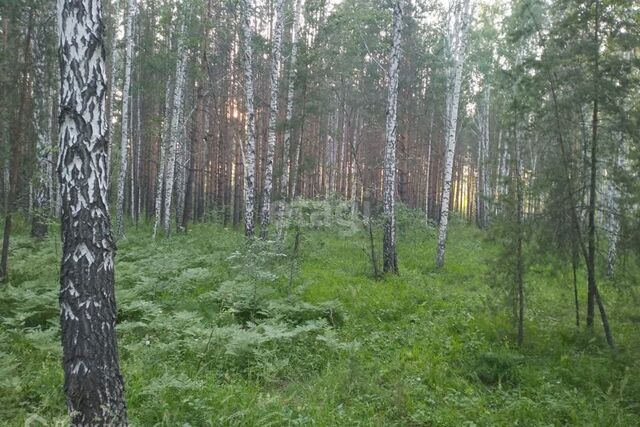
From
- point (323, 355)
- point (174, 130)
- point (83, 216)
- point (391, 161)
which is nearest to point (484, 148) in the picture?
point (391, 161)

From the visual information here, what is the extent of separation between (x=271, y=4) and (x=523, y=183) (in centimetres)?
2351

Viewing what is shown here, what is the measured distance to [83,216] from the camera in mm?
3885

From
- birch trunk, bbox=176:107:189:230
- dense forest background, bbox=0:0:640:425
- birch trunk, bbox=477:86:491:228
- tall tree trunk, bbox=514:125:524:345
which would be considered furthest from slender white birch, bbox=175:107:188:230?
birch trunk, bbox=477:86:491:228

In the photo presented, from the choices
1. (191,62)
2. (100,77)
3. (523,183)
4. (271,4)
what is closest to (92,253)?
(100,77)

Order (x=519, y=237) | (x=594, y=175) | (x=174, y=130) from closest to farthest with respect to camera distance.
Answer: (x=519, y=237) < (x=594, y=175) < (x=174, y=130)

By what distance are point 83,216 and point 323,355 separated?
4.55 meters

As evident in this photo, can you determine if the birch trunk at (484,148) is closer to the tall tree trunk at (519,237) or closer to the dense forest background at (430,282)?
the dense forest background at (430,282)

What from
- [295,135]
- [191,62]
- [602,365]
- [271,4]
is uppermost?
[271,4]

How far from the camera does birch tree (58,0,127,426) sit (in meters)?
3.88

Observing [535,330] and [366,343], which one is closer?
[366,343]

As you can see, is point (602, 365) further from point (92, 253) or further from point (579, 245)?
point (92, 253)

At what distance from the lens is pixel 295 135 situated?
22.3 metres

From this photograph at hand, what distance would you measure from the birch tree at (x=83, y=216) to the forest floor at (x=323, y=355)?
1.67 feet

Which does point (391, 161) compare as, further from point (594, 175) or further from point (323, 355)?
point (323, 355)
